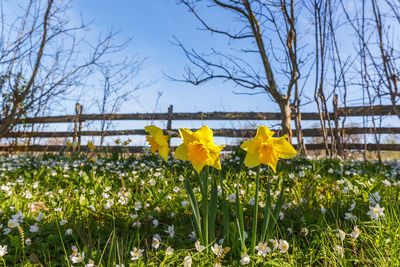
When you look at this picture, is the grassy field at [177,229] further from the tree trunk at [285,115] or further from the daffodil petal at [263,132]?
the tree trunk at [285,115]

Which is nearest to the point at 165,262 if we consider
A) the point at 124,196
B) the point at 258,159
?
the point at 258,159

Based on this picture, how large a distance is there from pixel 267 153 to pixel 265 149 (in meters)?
0.02

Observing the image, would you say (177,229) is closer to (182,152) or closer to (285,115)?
(182,152)

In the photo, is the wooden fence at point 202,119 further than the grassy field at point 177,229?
Yes

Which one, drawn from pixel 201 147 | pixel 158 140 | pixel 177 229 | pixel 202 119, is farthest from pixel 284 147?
pixel 202 119

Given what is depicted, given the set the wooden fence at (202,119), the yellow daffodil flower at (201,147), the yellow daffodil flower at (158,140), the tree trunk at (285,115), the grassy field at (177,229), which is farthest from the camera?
the wooden fence at (202,119)

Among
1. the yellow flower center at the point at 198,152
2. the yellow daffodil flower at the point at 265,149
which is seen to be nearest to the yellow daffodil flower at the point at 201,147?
the yellow flower center at the point at 198,152

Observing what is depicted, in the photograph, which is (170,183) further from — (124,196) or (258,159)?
(258,159)

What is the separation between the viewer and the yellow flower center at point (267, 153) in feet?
3.77

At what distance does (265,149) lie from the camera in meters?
1.16

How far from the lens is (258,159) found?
1180 millimetres

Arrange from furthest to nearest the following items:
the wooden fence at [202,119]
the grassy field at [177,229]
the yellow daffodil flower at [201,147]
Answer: the wooden fence at [202,119] → the grassy field at [177,229] → the yellow daffodil flower at [201,147]

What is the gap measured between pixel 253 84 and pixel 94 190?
3.00 metres

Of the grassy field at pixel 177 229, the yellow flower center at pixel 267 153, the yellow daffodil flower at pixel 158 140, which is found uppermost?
the yellow daffodil flower at pixel 158 140
